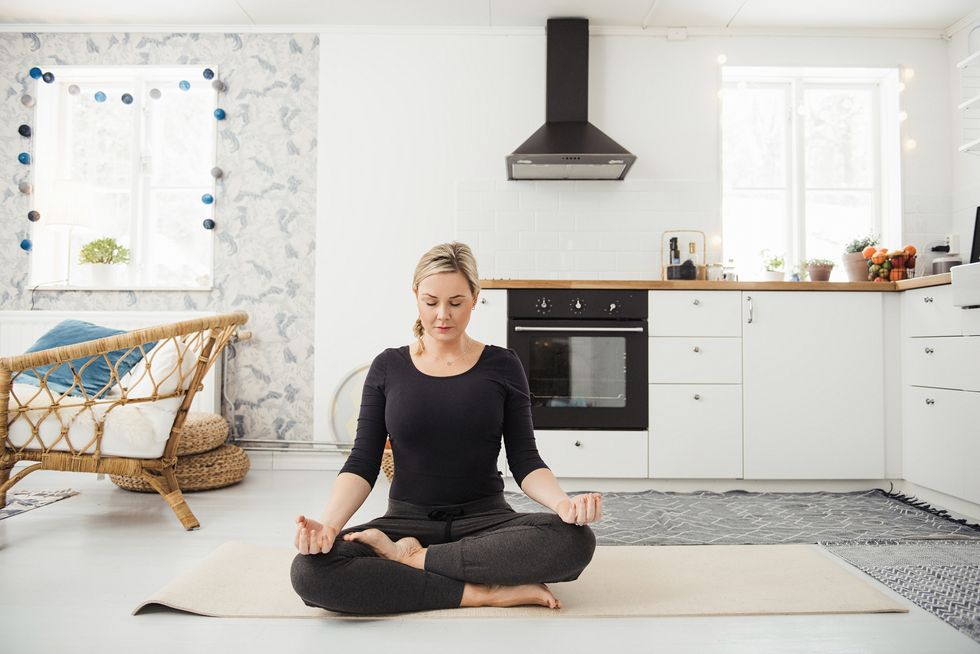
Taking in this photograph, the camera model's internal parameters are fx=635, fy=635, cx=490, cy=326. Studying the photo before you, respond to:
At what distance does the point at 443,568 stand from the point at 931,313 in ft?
8.29

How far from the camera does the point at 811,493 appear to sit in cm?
307

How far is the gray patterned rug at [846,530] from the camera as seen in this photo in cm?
179

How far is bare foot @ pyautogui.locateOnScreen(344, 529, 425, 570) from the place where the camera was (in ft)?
4.90

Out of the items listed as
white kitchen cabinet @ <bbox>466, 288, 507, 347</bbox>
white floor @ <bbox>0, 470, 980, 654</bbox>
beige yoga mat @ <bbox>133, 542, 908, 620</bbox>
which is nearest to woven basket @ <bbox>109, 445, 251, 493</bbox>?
white floor @ <bbox>0, 470, 980, 654</bbox>

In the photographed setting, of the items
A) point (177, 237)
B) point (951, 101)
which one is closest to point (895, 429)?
point (951, 101)

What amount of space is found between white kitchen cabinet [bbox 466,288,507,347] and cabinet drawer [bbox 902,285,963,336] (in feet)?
6.26

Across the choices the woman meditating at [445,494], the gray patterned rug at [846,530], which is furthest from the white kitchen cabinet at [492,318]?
the woman meditating at [445,494]

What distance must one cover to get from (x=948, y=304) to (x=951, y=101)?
1.70 meters

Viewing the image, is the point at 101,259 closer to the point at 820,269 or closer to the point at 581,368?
the point at 581,368

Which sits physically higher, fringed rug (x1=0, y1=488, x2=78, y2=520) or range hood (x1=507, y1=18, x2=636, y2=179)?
range hood (x1=507, y1=18, x2=636, y2=179)

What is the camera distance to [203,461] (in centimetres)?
305

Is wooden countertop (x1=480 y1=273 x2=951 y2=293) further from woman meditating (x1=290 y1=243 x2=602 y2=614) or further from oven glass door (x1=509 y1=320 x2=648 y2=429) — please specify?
woman meditating (x1=290 y1=243 x2=602 y2=614)

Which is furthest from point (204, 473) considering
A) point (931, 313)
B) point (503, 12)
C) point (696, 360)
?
point (931, 313)

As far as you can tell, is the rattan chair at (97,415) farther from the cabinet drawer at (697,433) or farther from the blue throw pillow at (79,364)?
the cabinet drawer at (697,433)
